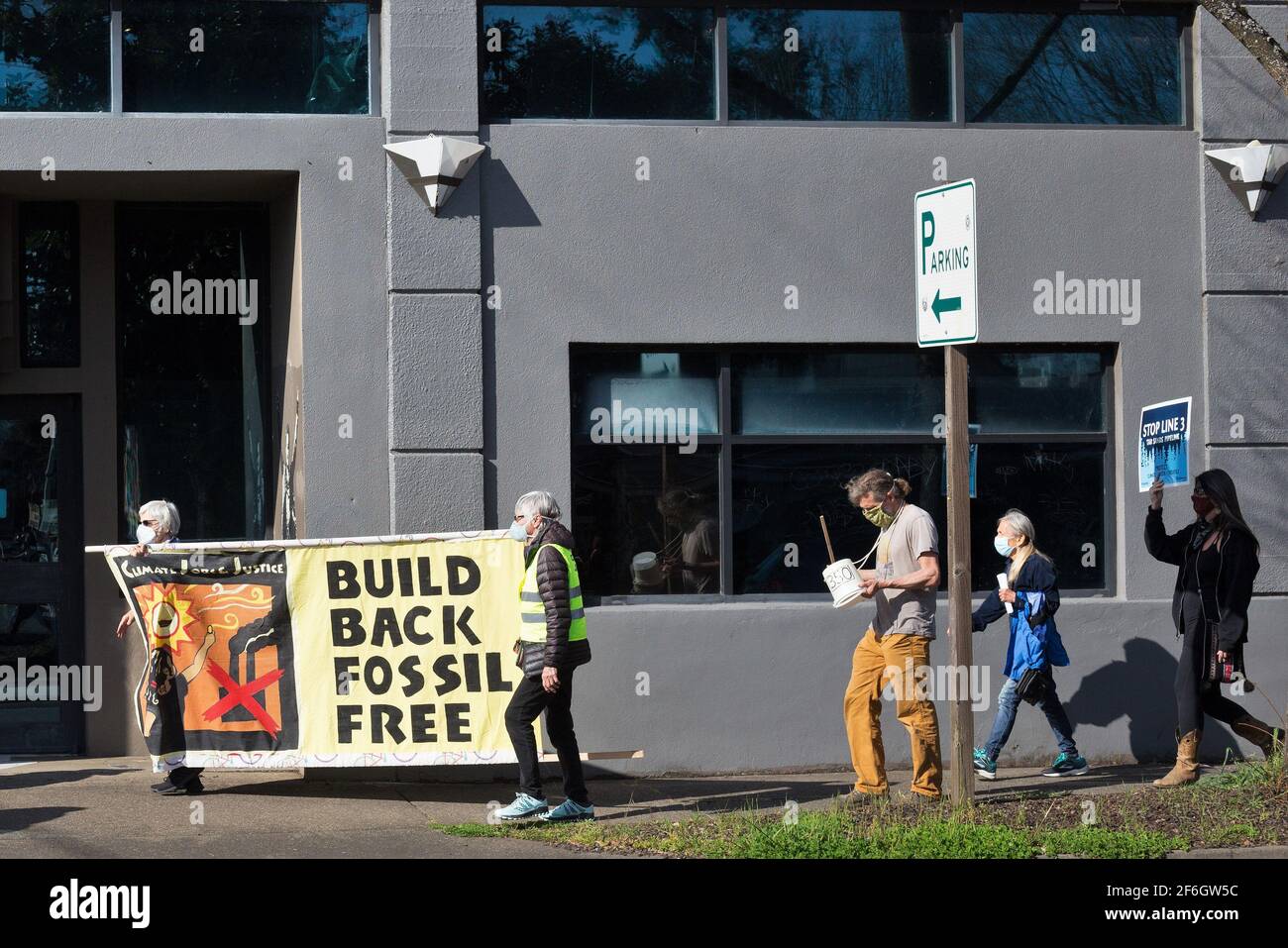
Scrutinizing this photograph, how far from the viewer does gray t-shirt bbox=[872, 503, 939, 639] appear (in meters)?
8.75

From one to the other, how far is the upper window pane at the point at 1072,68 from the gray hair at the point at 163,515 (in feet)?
19.6

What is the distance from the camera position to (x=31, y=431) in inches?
422

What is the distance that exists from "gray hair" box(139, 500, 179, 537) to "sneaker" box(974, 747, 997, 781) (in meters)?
5.20

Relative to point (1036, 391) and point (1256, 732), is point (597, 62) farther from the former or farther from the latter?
point (1256, 732)

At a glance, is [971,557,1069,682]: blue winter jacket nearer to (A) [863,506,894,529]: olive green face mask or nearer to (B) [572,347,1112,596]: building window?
(B) [572,347,1112,596]: building window

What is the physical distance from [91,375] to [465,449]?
2813 mm

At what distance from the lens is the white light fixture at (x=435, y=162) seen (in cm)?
985

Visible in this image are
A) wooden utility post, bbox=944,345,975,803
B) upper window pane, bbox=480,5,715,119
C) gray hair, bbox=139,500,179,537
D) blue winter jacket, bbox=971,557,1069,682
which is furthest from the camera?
upper window pane, bbox=480,5,715,119

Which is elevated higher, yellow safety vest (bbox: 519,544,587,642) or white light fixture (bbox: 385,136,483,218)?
white light fixture (bbox: 385,136,483,218)

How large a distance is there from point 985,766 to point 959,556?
2.07 metres

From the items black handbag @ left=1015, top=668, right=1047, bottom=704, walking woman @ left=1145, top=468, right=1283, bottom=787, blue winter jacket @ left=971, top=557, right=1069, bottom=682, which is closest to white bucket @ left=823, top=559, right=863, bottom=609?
blue winter jacket @ left=971, top=557, right=1069, bottom=682

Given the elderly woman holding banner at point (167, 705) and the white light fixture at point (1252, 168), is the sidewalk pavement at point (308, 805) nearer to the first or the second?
the elderly woman holding banner at point (167, 705)

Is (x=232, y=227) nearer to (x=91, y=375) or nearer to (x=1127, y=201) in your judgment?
(x=91, y=375)

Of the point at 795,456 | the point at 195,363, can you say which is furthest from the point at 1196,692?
the point at 195,363
